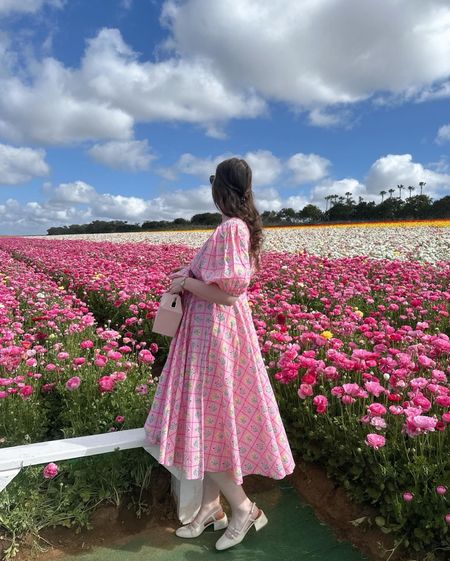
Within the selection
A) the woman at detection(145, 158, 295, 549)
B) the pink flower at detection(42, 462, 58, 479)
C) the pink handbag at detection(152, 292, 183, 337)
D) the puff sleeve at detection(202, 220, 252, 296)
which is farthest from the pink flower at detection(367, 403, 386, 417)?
the pink flower at detection(42, 462, 58, 479)

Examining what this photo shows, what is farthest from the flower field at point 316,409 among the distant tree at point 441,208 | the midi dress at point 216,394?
the distant tree at point 441,208

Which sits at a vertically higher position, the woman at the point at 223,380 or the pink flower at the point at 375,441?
the woman at the point at 223,380

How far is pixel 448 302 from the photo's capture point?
18.1ft

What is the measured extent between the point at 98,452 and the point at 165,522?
55 centimetres

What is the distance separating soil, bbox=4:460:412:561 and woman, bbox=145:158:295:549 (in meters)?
0.48

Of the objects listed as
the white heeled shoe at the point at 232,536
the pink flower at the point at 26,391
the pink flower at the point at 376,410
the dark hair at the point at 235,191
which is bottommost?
the white heeled shoe at the point at 232,536

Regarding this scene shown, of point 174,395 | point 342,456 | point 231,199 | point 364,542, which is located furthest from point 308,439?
point 231,199

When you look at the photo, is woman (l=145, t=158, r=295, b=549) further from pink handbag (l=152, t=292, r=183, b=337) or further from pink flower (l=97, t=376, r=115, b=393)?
pink flower (l=97, t=376, r=115, b=393)

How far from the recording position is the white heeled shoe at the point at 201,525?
2463mm

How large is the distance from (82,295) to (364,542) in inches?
237

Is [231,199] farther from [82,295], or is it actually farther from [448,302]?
[82,295]

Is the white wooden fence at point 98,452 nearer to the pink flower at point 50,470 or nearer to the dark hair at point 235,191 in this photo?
the pink flower at point 50,470

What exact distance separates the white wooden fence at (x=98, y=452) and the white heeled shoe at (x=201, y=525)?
0.08 m

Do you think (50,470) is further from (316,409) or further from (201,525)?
(316,409)
